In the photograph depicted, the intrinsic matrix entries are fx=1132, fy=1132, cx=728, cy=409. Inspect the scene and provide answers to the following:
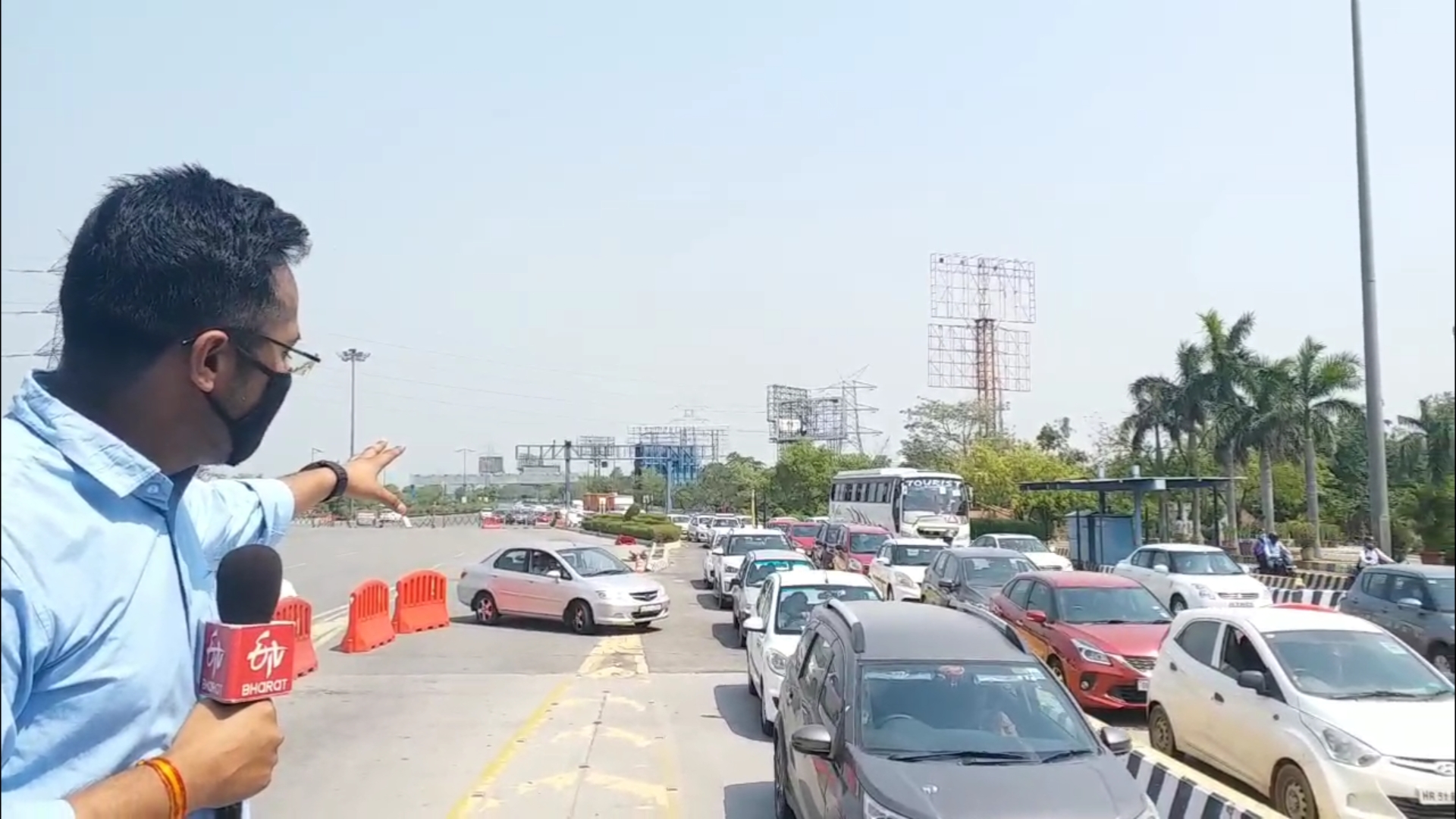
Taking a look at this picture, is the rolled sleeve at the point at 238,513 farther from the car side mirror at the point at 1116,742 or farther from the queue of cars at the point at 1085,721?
the car side mirror at the point at 1116,742

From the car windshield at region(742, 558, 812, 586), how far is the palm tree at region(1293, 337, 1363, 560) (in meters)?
12.2

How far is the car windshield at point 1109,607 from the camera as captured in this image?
13.5 metres

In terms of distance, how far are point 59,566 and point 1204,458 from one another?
5012 centimetres

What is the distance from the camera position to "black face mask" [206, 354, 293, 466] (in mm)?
2238

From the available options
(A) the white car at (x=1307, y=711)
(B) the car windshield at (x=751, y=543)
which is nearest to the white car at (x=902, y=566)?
(B) the car windshield at (x=751, y=543)

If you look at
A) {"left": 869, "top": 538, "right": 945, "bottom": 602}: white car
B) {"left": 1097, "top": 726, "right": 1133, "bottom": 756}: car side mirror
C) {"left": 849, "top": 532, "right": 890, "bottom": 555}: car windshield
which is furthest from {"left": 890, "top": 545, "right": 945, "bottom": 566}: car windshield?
{"left": 1097, "top": 726, "right": 1133, "bottom": 756}: car side mirror

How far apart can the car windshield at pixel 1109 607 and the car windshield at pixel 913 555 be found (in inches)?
361

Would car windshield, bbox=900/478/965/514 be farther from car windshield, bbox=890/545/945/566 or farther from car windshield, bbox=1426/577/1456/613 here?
car windshield, bbox=1426/577/1456/613

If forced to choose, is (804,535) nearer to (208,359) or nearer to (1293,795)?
(1293,795)

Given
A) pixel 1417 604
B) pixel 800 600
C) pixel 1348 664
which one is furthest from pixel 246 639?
pixel 800 600

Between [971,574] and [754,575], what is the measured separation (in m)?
3.73

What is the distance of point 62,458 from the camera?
1.89 m

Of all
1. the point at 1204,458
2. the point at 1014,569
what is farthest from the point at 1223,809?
the point at 1204,458

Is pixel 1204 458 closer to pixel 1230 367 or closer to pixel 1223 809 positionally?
pixel 1230 367
